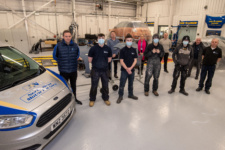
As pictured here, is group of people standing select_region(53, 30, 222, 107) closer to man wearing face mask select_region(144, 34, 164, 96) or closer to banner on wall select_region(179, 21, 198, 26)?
man wearing face mask select_region(144, 34, 164, 96)

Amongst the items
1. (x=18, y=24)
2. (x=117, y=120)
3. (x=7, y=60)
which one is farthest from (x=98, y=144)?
(x=18, y=24)

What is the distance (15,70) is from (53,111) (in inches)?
45.2

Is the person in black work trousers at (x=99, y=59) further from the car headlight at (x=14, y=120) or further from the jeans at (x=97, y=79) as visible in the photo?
the car headlight at (x=14, y=120)

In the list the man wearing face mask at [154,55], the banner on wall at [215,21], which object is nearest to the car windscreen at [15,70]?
the man wearing face mask at [154,55]

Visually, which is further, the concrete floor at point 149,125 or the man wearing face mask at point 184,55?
the man wearing face mask at point 184,55

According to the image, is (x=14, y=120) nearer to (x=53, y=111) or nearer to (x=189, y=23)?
(x=53, y=111)

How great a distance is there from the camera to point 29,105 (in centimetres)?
174

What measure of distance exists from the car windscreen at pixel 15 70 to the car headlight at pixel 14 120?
20.5 inches

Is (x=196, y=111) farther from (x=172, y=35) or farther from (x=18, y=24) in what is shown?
(x=18, y=24)

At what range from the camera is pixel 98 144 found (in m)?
2.21

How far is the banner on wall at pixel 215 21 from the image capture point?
8.44 meters

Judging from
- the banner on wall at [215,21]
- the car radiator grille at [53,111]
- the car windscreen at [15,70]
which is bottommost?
the car radiator grille at [53,111]

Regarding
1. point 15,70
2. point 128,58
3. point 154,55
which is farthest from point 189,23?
point 15,70

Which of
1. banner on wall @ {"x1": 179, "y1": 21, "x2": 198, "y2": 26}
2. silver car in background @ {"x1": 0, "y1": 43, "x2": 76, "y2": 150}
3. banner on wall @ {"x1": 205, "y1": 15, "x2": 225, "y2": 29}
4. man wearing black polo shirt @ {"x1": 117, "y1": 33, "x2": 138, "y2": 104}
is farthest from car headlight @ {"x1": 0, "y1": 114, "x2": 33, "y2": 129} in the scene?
banner on wall @ {"x1": 179, "y1": 21, "x2": 198, "y2": 26}
